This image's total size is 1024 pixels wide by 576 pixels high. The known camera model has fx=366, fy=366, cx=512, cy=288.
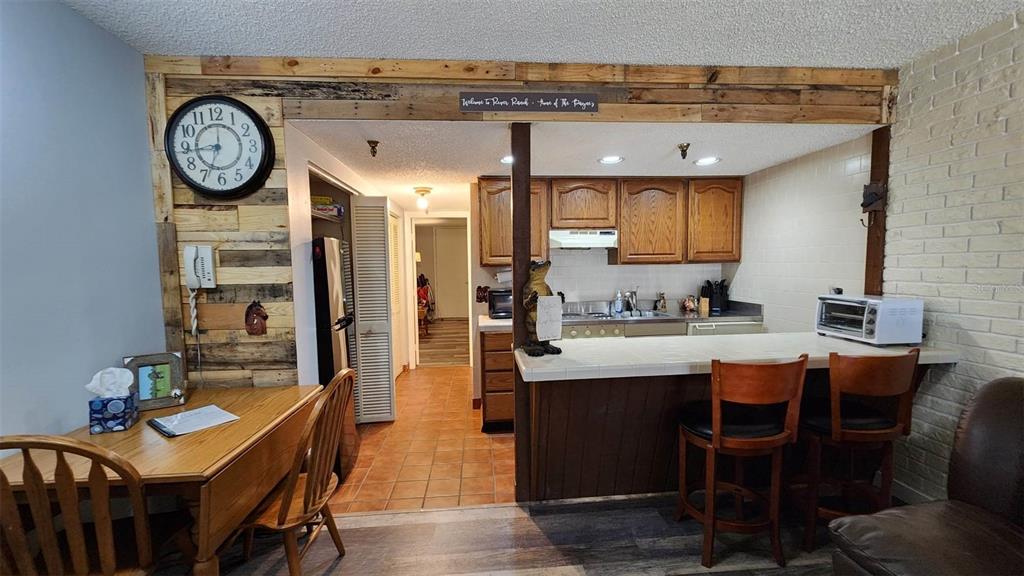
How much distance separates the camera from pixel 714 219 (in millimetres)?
3432

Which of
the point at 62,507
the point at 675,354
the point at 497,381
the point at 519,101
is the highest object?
the point at 519,101

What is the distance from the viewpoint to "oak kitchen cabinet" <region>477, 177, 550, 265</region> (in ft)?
10.8

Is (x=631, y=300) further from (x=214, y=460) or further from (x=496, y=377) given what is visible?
(x=214, y=460)

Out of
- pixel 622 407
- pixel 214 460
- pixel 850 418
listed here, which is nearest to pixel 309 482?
pixel 214 460

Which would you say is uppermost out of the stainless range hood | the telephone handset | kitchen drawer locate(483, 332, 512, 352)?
the stainless range hood

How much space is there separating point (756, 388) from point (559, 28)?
177 centimetres

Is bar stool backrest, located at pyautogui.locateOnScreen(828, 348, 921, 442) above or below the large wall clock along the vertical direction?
below

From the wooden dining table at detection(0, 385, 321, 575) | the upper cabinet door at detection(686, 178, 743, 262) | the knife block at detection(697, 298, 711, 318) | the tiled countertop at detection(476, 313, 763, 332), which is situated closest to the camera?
the wooden dining table at detection(0, 385, 321, 575)

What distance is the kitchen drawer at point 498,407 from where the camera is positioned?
122 inches

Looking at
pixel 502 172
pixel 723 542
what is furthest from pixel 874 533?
pixel 502 172

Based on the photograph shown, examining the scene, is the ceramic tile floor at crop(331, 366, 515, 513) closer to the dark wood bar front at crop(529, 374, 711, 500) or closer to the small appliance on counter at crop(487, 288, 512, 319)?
the dark wood bar front at crop(529, 374, 711, 500)

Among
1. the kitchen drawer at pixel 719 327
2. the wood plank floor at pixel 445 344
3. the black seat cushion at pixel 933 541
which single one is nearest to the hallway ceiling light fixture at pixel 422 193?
the wood plank floor at pixel 445 344

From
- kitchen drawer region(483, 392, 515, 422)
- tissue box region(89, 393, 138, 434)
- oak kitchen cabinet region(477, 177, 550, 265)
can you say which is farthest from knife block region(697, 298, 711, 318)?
tissue box region(89, 393, 138, 434)

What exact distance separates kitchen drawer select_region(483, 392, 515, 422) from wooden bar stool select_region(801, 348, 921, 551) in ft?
6.51
